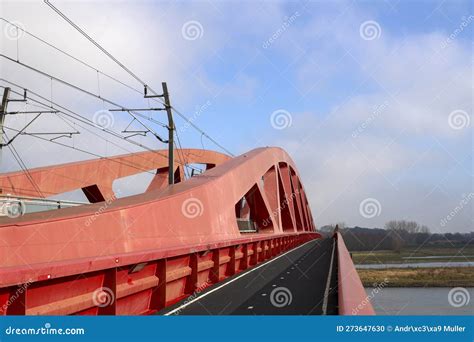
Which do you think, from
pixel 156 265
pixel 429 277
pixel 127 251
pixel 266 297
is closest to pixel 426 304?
pixel 266 297

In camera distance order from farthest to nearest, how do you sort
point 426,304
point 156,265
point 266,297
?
point 426,304 → point 266,297 → point 156,265

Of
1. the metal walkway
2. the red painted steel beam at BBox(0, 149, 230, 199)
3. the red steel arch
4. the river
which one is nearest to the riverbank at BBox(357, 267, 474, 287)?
the river

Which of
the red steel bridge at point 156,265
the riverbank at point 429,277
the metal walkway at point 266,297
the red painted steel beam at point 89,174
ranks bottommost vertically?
the riverbank at point 429,277

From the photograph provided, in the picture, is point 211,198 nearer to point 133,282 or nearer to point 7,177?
point 133,282

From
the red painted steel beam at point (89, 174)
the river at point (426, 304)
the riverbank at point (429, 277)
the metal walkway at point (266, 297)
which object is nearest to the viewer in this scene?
the river at point (426, 304)

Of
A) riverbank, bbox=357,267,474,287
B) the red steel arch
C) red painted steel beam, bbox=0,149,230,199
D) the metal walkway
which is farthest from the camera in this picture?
riverbank, bbox=357,267,474,287

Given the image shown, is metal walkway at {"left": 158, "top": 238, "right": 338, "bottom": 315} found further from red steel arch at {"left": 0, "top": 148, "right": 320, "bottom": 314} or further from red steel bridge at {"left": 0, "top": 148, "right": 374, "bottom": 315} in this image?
red steel arch at {"left": 0, "top": 148, "right": 320, "bottom": 314}

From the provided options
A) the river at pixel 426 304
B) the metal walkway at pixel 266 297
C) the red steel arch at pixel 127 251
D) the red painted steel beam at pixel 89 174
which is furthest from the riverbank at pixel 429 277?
the metal walkway at pixel 266 297

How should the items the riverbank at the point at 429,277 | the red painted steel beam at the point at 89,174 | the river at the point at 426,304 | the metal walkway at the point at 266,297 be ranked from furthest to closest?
the riverbank at the point at 429,277, the red painted steel beam at the point at 89,174, the metal walkway at the point at 266,297, the river at the point at 426,304

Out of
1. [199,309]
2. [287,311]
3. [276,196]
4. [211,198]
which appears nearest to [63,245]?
[199,309]

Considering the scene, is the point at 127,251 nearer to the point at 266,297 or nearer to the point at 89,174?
the point at 266,297

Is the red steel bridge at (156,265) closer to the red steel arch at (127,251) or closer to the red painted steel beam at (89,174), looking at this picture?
the red steel arch at (127,251)

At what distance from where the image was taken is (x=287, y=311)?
7176mm

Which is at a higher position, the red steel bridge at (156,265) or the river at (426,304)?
the red steel bridge at (156,265)
